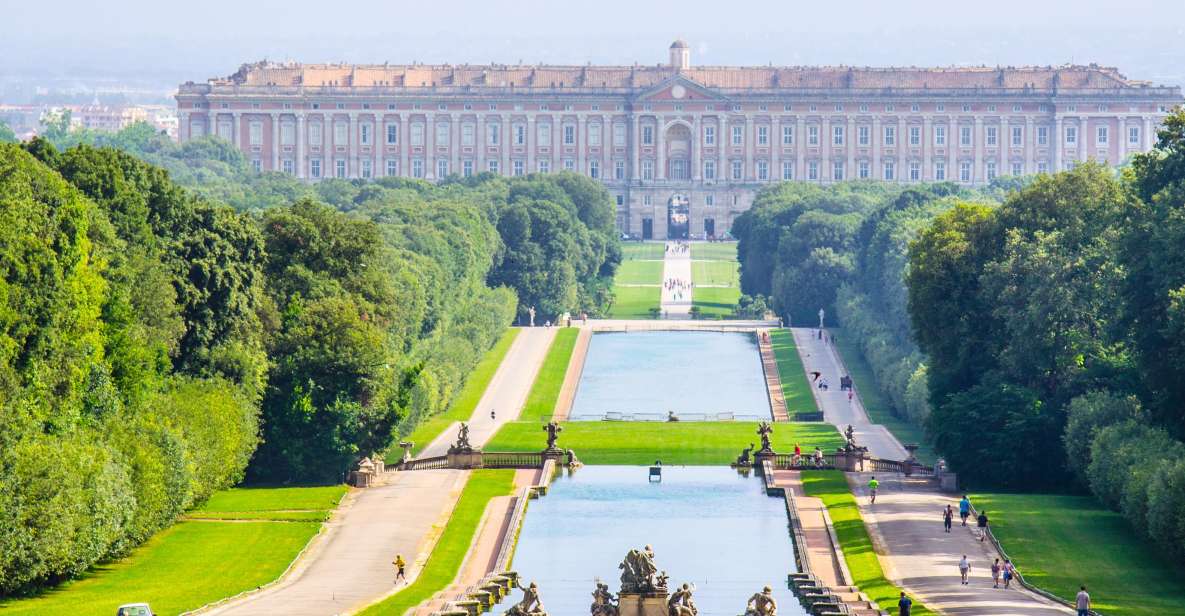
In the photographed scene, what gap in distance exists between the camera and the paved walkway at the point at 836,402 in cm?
8875

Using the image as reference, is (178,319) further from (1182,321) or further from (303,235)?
(1182,321)

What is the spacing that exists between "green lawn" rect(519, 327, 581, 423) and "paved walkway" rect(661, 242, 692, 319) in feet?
46.3

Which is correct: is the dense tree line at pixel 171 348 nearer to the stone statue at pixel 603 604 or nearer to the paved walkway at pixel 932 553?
the stone statue at pixel 603 604

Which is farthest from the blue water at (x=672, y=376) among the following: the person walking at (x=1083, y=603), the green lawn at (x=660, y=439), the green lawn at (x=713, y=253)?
the green lawn at (x=713, y=253)

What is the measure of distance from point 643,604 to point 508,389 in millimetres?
54155

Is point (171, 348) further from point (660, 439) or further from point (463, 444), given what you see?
point (660, 439)

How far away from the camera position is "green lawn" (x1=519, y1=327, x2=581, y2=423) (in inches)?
3915

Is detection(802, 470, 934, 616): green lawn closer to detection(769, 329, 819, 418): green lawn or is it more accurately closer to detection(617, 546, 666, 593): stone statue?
detection(617, 546, 666, 593): stone statue

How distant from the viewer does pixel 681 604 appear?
52406 millimetres

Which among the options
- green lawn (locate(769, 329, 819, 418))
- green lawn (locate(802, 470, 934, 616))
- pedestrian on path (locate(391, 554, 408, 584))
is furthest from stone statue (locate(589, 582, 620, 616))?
green lawn (locate(769, 329, 819, 418))

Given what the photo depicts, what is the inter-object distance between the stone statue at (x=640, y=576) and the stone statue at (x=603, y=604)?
36cm

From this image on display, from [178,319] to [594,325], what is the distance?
197 ft

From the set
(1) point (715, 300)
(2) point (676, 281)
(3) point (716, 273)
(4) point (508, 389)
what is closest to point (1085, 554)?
(4) point (508, 389)

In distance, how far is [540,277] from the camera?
5413 inches
